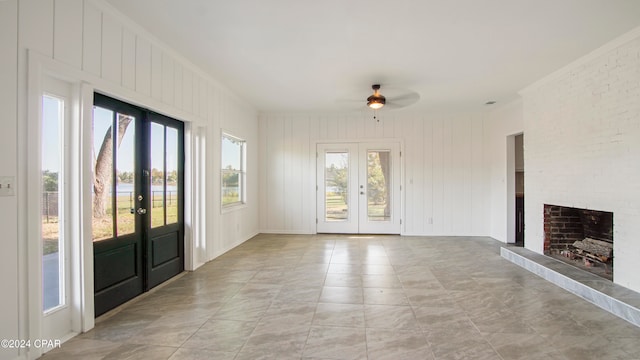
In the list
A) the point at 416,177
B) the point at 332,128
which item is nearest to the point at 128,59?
the point at 332,128

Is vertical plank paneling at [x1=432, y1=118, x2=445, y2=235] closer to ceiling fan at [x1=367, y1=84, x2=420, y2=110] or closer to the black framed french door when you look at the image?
ceiling fan at [x1=367, y1=84, x2=420, y2=110]

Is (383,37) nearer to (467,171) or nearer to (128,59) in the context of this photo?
(128,59)

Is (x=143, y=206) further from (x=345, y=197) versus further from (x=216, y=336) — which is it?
(x=345, y=197)

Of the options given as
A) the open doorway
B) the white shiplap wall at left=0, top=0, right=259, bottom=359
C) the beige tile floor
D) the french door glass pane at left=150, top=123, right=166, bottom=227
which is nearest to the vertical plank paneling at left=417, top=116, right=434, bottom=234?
the open doorway

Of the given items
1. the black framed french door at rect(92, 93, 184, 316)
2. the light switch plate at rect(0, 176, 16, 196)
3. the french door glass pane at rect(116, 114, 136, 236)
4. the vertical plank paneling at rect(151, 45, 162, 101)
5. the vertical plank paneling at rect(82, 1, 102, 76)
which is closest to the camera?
the light switch plate at rect(0, 176, 16, 196)

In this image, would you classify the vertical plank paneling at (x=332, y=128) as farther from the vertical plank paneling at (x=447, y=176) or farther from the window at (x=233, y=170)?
the vertical plank paneling at (x=447, y=176)

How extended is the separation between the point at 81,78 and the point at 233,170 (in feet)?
10.9

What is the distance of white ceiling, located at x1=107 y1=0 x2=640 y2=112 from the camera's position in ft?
8.60

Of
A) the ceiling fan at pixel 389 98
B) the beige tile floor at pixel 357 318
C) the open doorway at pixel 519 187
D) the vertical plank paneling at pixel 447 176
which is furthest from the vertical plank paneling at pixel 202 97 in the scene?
the open doorway at pixel 519 187

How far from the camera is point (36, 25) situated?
80.4 inches

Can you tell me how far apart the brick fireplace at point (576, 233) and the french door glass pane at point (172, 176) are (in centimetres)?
525

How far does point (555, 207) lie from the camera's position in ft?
14.6

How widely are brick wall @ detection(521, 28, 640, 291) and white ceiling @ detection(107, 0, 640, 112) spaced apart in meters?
0.26

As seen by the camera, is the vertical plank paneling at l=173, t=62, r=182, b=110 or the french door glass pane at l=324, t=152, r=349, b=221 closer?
the vertical plank paneling at l=173, t=62, r=182, b=110
